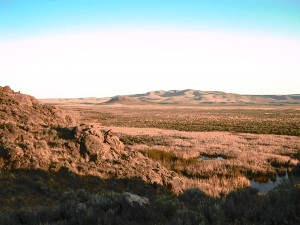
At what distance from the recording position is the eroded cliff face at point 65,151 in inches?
504

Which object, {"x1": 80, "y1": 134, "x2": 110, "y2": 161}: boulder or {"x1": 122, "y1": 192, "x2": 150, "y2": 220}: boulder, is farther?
{"x1": 80, "y1": 134, "x2": 110, "y2": 161}: boulder

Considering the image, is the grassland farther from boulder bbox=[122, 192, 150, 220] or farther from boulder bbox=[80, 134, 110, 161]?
boulder bbox=[122, 192, 150, 220]

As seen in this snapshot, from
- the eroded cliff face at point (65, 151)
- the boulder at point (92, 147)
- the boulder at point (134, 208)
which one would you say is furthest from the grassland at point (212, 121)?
the boulder at point (134, 208)

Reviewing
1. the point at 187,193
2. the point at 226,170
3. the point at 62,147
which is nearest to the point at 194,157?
the point at 226,170

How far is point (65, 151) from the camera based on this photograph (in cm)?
1448

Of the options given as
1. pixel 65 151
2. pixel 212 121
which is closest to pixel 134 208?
pixel 65 151

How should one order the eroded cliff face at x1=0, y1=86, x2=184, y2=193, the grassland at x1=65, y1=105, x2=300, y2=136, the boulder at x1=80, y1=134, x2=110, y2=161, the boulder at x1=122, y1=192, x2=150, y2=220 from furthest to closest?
the grassland at x1=65, y1=105, x2=300, y2=136, the boulder at x1=80, y1=134, x2=110, y2=161, the eroded cliff face at x1=0, y1=86, x2=184, y2=193, the boulder at x1=122, y1=192, x2=150, y2=220

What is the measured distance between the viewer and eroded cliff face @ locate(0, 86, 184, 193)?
504 inches

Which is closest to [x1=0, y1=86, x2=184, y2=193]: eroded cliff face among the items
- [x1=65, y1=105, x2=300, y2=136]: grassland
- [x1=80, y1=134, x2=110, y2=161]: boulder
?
[x1=80, y1=134, x2=110, y2=161]: boulder

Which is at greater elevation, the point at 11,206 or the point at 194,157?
the point at 11,206

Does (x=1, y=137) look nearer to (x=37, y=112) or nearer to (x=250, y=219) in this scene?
(x=37, y=112)

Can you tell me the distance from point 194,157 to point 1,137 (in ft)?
47.9

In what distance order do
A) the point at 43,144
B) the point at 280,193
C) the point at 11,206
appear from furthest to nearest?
the point at 43,144, the point at 11,206, the point at 280,193

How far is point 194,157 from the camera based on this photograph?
2383 centimetres
